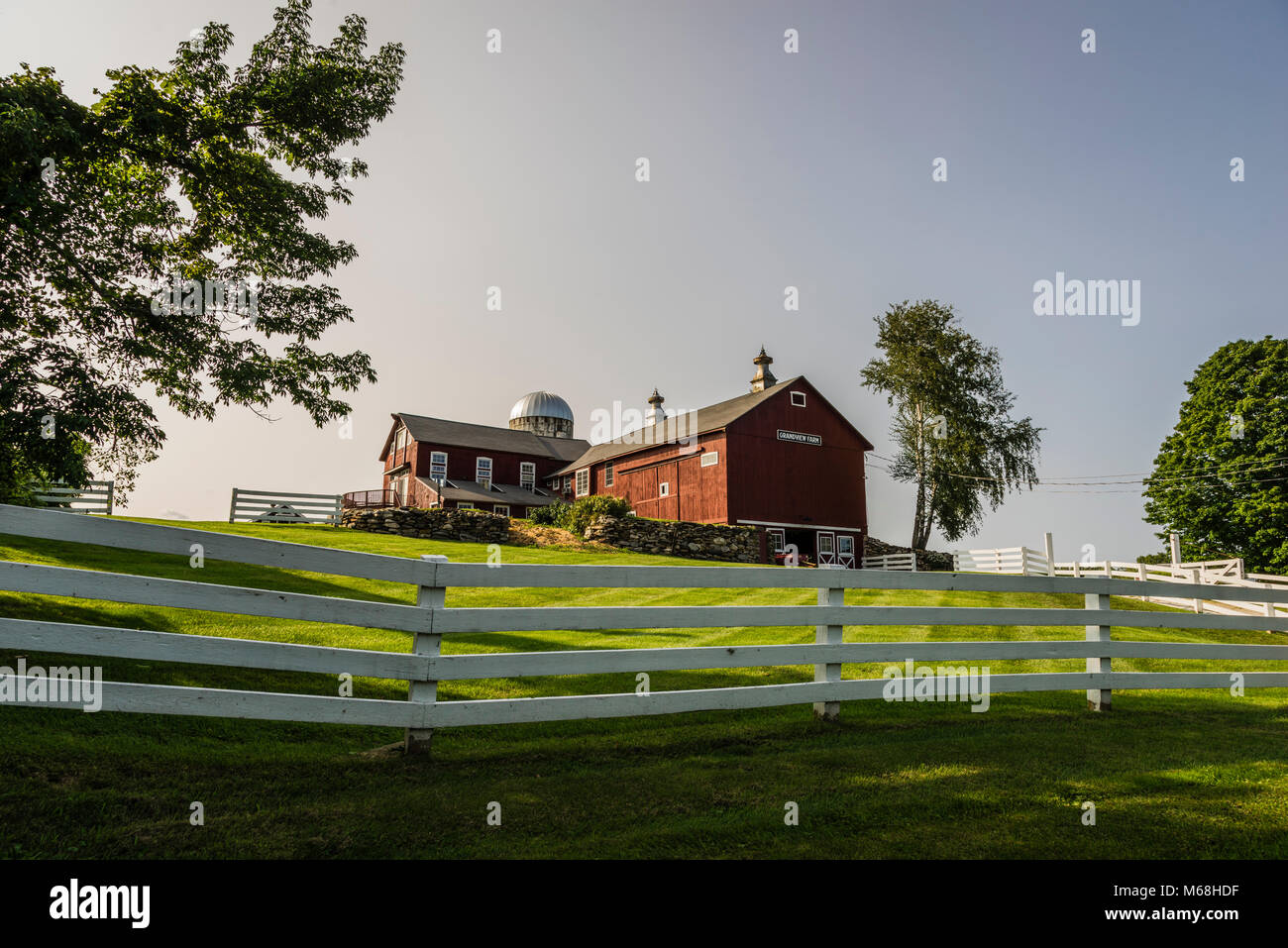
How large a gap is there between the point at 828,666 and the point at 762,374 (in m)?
33.2

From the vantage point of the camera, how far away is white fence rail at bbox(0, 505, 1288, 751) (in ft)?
13.0

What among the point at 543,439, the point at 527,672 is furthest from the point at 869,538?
the point at 527,672

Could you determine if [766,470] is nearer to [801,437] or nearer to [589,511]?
[801,437]

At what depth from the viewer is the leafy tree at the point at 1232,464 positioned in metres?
32.8

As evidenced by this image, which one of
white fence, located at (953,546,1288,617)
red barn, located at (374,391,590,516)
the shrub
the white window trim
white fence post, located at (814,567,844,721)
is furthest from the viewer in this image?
the white window trim

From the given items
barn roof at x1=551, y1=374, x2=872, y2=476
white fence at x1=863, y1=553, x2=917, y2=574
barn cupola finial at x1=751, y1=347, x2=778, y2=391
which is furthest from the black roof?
white fence at x1=863, y1=553, x2=917, y2=574

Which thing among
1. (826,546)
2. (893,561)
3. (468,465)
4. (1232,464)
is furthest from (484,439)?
(1232,464)

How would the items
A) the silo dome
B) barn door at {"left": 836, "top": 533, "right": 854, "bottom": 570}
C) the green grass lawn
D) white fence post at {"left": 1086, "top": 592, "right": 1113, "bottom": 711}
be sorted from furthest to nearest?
the silo dome, barn door at {"left": 836, "top": 533, "right": 854, "bottom": 570}, white fence post at {"left": 1086, "top": 592, "right": 1113, "bottom": 711}, the green grass lawn

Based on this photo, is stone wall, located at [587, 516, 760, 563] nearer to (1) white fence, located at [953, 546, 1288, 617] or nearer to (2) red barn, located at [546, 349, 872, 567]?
(2) red barn, located at [546, 349, 872, 567]

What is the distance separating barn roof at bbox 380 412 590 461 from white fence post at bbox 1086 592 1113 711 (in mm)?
36799

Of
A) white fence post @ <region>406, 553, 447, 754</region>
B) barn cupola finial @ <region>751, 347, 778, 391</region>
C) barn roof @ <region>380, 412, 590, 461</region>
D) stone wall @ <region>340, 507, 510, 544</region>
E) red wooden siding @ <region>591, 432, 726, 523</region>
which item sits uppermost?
barn cupola finial @ <region>751, 347, 778, 391</region>

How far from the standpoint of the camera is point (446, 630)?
15.6ft

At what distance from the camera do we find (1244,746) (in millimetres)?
6023

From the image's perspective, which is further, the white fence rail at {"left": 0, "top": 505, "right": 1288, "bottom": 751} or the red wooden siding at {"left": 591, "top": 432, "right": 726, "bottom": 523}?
the red wooden siding at {"left": 591, "top": 432, "right": 726, "bottom": 523}
